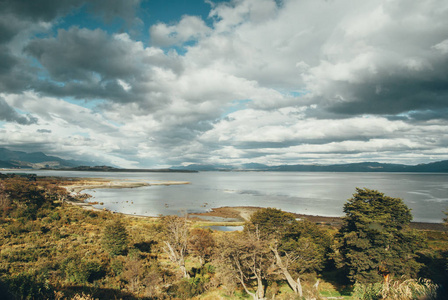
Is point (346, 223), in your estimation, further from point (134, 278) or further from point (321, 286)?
point (134, 278)

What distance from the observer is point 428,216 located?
255ft

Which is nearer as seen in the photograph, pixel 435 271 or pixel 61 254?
pixel 435 271

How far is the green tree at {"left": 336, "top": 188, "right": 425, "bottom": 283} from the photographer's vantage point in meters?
24.8

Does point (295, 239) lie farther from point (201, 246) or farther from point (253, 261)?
point (201, 246)

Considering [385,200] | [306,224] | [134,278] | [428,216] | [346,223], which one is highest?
[385,200]

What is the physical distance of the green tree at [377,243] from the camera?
81.5 feet

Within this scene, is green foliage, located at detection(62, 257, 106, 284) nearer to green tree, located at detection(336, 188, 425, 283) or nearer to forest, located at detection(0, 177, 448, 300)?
forest, located at detection(0, 177, 448, 300)

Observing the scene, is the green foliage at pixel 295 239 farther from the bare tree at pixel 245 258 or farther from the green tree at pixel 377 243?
the green tree at pixel 377 243

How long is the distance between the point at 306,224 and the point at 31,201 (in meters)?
65.0

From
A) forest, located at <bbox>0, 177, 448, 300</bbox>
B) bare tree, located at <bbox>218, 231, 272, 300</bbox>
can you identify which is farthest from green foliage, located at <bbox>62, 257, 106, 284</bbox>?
bare tree, located at <bbox>218, 231, 272, 300</bbox>

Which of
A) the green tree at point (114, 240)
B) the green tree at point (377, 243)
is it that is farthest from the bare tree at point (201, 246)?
the green tree at point (377, 243)

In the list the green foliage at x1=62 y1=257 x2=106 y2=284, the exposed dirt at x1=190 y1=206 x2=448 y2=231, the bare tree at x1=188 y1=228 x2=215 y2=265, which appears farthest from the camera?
the exposed dirt at x1=190 y1=206 x2=448 y2=231

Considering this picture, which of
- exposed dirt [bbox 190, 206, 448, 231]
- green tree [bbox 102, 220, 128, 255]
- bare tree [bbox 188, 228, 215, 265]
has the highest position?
green tree [bbox 102, 220, 128, 255]

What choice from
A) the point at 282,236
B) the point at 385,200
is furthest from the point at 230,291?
the point at 385,200
